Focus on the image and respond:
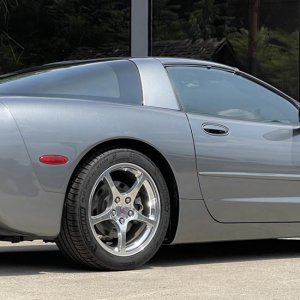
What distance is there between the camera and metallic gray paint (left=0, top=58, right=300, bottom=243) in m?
4.96

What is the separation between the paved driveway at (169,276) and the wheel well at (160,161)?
0.30 meters

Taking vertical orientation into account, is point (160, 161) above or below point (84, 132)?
below

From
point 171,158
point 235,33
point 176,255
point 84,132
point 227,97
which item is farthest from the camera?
point 235,33

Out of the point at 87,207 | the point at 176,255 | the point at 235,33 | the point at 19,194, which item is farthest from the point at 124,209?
the point at 235,33

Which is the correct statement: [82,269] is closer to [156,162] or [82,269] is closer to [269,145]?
[156,162]

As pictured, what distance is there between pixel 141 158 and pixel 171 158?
0.20m

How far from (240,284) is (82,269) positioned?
1.04 metres

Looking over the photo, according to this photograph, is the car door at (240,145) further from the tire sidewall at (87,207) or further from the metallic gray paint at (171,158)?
the tire sidewall at (87,207)

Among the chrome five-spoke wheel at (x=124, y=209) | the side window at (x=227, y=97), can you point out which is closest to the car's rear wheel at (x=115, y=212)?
the chrome five-spoke wheel at (x=124, y=209)

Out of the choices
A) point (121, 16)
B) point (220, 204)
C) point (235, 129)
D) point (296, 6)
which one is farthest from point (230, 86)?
point (296, 6)

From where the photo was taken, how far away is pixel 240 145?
5652mm

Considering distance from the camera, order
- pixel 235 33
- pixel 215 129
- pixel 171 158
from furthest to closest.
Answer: pixel 235 33, pixel 215 129, pixel 171 158

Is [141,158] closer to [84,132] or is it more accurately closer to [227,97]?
[84,132]

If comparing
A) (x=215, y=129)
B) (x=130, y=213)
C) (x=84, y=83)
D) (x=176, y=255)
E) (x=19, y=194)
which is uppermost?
(x=84, y=83)
